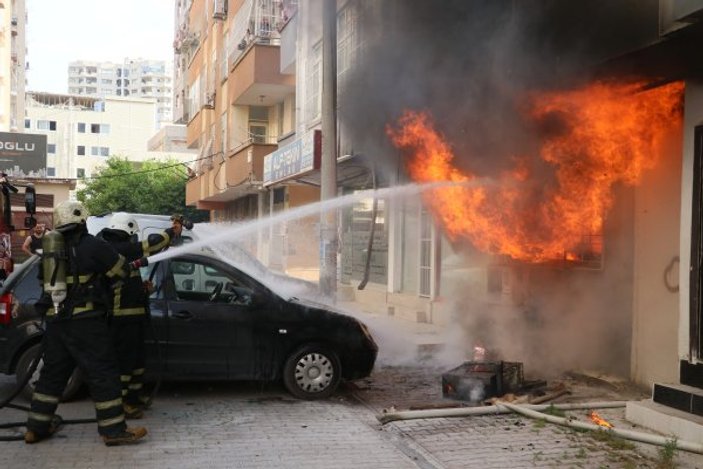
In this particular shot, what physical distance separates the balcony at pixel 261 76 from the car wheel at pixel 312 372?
13.8 meters

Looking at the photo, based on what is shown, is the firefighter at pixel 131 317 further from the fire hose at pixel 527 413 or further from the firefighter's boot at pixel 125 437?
the fire hose at pixel 527 413

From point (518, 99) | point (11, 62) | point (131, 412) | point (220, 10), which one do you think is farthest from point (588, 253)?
point (11, 62)

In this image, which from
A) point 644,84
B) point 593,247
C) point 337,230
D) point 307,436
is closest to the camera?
point 307,436

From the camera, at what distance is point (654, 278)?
6555mm

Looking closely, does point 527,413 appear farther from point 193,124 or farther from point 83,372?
point 193,124

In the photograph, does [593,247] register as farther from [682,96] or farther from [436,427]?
[436,427]

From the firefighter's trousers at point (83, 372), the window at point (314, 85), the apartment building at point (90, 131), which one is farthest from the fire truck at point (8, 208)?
the apartment building at point (90, 131)

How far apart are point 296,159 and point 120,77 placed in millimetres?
169350

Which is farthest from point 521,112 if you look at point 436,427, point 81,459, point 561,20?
point 81,459

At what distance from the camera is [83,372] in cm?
479

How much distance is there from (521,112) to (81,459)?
5285mm

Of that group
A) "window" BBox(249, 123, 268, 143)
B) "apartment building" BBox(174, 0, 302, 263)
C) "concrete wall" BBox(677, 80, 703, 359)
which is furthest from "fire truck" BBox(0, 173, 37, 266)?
"window" BBox(249, 123, 268, 143)

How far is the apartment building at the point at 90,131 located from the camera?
8044cm

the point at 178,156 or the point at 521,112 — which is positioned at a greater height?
the point at 178,156
